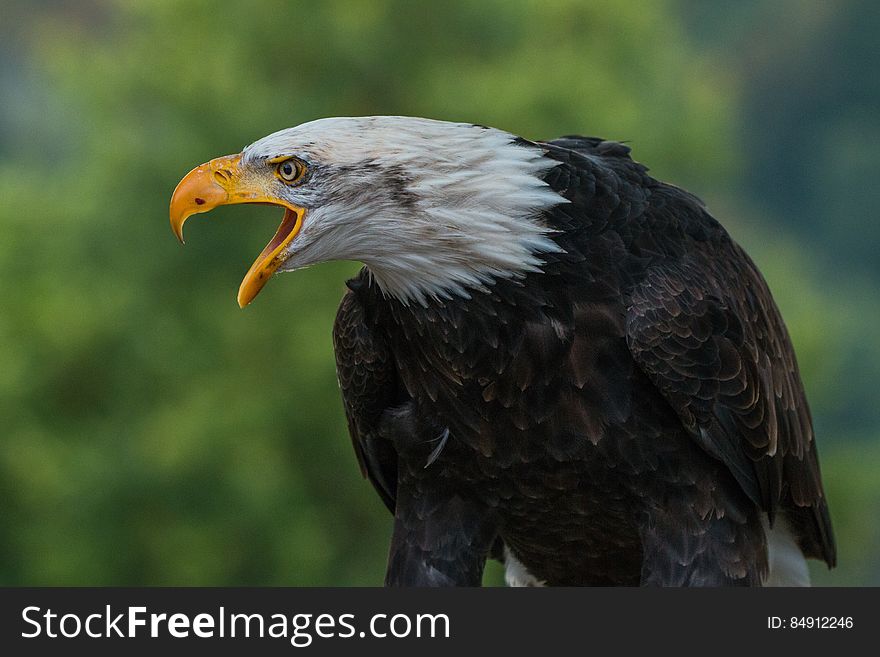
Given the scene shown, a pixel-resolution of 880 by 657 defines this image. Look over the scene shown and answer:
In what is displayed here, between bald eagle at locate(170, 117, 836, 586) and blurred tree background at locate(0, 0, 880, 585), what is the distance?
23.2ft

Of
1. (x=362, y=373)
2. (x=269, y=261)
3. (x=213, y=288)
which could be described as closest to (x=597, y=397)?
(x=362, y=373)

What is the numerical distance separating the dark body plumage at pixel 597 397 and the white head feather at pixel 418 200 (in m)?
0.07

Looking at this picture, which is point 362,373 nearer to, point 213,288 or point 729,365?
point 729,365

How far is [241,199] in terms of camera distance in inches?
123

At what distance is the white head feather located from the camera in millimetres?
3049

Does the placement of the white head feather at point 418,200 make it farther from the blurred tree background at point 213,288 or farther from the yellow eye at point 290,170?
the blurred tree background at point 213,288

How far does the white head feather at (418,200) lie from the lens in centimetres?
305

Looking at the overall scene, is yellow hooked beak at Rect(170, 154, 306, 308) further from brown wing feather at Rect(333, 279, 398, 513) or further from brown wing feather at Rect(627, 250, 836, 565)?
brown wing feather at Rect(627, 250, 836, 565)

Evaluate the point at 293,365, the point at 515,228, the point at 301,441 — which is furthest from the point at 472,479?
the point at 301,441

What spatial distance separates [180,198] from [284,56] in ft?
28.3

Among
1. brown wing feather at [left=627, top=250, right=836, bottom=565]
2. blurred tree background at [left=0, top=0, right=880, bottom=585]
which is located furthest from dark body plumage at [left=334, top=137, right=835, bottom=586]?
blurred tree background at [left=0, top=0, right=880, bottom=585]

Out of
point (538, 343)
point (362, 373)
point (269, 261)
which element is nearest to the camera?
point (269, 261)

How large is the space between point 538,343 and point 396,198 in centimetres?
56

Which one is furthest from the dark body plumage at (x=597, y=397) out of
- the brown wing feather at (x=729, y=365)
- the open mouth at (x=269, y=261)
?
the open mouth at (x=269, y=261)
